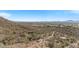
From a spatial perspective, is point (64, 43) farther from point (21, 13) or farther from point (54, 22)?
point (21, 13)
